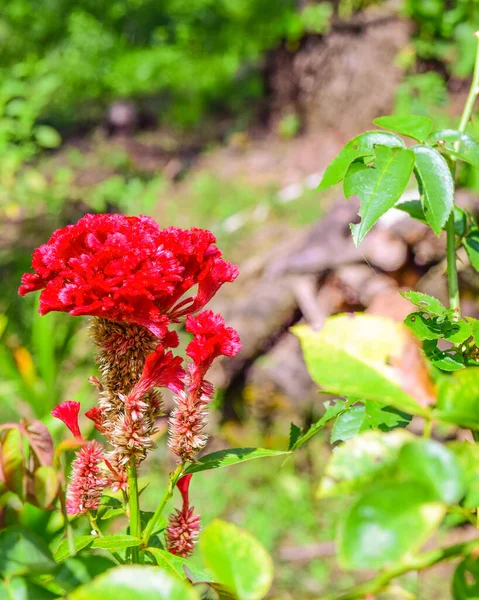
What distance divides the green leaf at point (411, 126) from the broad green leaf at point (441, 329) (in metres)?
0.19

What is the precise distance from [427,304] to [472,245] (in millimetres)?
153

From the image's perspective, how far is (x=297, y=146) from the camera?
16.9 feet

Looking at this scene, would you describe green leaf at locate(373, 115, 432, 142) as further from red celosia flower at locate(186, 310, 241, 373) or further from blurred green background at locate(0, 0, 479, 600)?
blurred green background at locate(0, 0, 479, 600)

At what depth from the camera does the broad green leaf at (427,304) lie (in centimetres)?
67

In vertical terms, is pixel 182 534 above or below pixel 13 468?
below

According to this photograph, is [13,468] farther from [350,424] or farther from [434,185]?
[434,185]

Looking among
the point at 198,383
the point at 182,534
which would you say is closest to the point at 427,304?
the point at 198,383

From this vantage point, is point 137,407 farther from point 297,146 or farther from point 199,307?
point 297,146

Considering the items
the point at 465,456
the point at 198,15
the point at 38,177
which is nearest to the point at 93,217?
the point at 465,456

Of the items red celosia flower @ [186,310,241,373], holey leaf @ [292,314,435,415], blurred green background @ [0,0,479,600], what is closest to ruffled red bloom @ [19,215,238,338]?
red celosia flower @ [186,310,241,373]

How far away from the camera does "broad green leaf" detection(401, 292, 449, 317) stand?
673 millimetres

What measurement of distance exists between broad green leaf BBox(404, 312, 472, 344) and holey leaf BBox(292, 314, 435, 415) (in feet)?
0.86

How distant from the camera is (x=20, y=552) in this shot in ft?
1.36

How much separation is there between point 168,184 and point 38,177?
102cm
